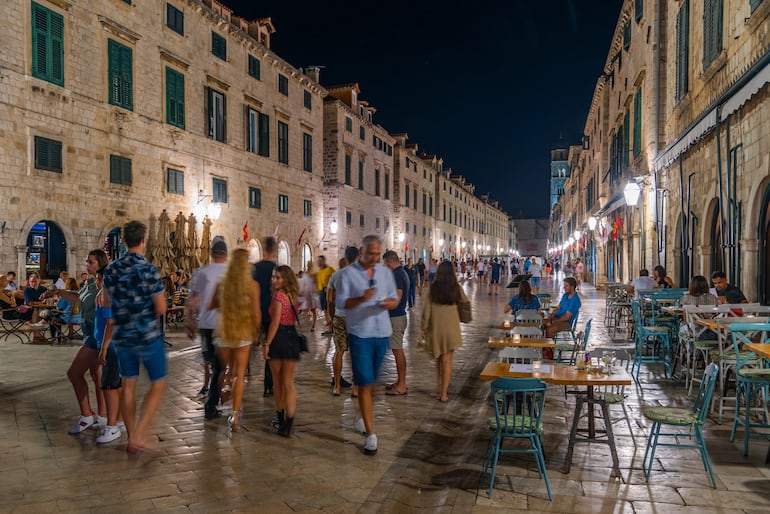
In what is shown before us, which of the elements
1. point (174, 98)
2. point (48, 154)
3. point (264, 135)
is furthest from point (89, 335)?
point (264, 135)

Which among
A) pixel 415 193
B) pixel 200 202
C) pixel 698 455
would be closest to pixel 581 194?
pixel 415 193

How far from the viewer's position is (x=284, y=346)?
5.65 metres

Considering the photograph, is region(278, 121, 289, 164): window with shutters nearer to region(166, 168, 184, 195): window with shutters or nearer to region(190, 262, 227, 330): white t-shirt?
region(166, 168, 184, 195): window with shutters

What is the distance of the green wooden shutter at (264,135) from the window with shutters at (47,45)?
10066 millimetres

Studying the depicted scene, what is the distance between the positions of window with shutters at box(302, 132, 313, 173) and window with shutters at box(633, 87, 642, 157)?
1480 centimetres

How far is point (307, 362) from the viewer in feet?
31.6

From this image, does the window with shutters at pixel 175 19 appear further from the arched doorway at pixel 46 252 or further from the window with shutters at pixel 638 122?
the window with shutters at pixel 638 122

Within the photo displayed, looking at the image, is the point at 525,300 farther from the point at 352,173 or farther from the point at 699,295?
the point at 352,173

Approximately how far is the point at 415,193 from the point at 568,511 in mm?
45555

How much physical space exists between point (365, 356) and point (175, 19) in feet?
56.5

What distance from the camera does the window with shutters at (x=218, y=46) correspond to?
20.9m

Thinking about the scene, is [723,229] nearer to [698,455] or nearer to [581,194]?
[698,455]

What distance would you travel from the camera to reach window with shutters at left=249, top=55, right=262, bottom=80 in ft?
76.8

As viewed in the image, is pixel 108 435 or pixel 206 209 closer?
pixel 108 435
